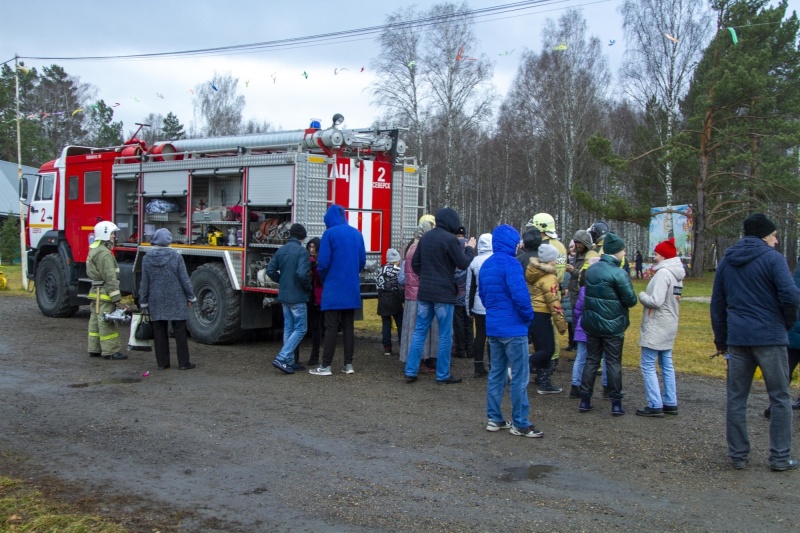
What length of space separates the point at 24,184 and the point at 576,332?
41.9ft

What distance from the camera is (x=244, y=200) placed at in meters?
11.4

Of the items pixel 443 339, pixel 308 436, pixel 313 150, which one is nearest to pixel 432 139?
pixel 313 150

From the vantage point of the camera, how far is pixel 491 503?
502 cm

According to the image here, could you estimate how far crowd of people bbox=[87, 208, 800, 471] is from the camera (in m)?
5.91

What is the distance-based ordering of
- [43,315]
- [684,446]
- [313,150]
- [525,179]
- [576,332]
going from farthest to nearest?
[525,179] → [43,315] → [313,150] → [576,332] → [684,446]

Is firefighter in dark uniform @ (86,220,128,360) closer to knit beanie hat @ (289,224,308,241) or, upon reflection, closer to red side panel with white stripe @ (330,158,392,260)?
knit beanie hat @ (289,224,308,241)

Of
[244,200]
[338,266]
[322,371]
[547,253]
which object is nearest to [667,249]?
[547,253]

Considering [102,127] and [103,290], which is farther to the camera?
[102,127]

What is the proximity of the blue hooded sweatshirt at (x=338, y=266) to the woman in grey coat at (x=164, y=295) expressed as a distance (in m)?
1.89

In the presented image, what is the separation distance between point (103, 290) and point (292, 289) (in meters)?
2.85

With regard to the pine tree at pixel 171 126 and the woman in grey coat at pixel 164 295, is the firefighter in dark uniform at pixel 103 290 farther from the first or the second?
the pine tree at pixel 171 126

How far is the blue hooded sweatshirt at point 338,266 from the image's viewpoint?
9398 millimetres

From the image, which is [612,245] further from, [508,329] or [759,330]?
[759,330]

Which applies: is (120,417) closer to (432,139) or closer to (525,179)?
(432,139)
